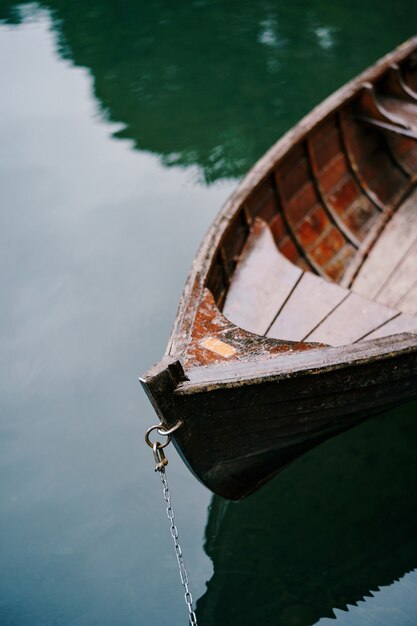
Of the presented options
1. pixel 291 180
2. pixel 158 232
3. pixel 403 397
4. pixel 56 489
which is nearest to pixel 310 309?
pixel 403 397

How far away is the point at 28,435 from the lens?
4668 millimetres

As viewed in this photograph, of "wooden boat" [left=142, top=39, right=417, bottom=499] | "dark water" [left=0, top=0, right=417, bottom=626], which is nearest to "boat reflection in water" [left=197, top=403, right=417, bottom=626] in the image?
"dark water" [left=0, top=0, right=417, bottom=626]

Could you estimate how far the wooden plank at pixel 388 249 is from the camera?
466cm

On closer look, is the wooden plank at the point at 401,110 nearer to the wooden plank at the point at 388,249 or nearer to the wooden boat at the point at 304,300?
the wooden boat at the point at 304,300

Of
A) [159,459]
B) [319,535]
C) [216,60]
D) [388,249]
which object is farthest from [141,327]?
[216,60]

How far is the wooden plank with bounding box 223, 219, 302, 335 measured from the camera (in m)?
3.92

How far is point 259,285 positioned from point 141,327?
5.33 feet

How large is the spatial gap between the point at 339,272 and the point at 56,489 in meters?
2.35

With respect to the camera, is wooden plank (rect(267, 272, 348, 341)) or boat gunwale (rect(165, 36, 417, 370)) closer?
boat gunwale (rect(165, 36, 417, 370))

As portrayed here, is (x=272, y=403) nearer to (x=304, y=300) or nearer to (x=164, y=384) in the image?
(x=164, y=384)

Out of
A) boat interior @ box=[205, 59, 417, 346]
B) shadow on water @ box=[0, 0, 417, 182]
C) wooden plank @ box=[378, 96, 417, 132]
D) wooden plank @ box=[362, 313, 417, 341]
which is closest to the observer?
wooden plank @ box=[362, 313, 417, 341]

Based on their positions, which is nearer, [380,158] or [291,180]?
[291,180]

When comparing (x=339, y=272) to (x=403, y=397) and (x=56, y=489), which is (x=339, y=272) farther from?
(x=56, y=489)

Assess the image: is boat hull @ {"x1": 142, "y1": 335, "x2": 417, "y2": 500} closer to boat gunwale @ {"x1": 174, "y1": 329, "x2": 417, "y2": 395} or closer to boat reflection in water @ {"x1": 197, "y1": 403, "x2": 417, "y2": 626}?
boat gunwale @ {"x1": 174, "y1": 329, "x2": 417, "y2": 395}
